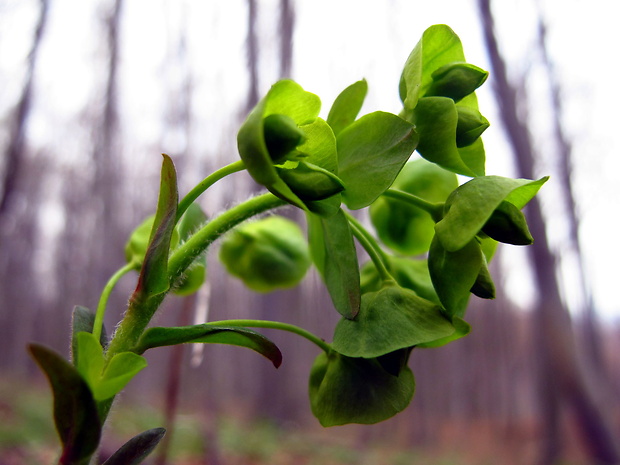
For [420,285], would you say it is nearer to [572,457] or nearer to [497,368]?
[572,457]

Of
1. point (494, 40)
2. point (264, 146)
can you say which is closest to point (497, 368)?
point (494, 40)

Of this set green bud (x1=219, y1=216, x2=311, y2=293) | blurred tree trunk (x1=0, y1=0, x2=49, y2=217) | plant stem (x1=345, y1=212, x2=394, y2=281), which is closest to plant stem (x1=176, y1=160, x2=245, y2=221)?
plant stem (x1=345, y1=212, x2=394, y2=281)

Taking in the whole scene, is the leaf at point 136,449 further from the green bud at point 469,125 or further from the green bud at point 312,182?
the green bud at point 469,125

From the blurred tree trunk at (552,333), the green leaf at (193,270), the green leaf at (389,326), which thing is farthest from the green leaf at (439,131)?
the blurred tree trunk at (552,333)

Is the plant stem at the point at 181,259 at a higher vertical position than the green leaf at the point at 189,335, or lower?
higher

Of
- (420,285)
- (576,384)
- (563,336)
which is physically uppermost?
(420,285)

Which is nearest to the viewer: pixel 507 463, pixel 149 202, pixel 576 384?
pixel 576 384
